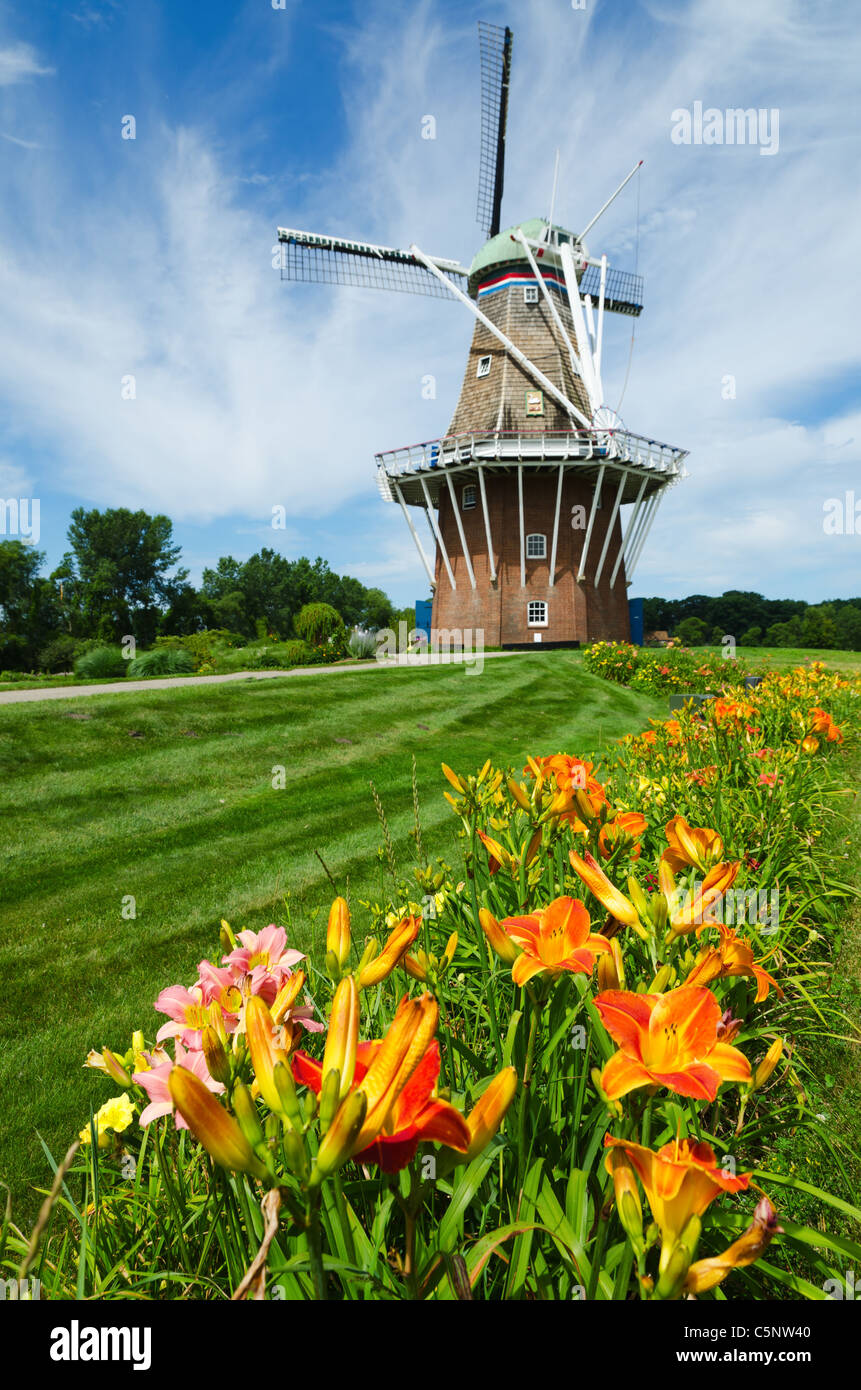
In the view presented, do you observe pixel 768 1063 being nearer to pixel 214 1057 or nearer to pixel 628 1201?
pixel 628 1201

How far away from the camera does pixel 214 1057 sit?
2.88ft

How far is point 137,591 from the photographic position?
164 ft

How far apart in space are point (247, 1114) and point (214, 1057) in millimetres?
201

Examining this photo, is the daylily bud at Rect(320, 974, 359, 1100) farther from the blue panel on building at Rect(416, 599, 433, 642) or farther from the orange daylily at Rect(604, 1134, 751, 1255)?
the blue panel on building at Rect(416, 599, 433, 642)

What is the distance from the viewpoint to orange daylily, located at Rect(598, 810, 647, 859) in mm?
1810

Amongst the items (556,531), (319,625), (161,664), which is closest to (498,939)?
(161,664)

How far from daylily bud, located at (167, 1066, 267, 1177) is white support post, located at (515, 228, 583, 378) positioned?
991 inches

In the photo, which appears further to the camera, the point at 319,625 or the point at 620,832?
the point at 319,625

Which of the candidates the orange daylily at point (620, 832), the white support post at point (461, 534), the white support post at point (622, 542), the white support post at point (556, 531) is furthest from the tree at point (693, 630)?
the orange daylily at point (620, 832)

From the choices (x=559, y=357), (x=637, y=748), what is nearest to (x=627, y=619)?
(x=559, y=357)

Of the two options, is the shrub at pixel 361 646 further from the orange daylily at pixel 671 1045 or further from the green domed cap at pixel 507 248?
the orange daylily at pixel 671 1045

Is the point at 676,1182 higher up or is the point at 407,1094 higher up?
the point at 407,1094

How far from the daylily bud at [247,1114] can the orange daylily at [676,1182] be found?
37 cm
